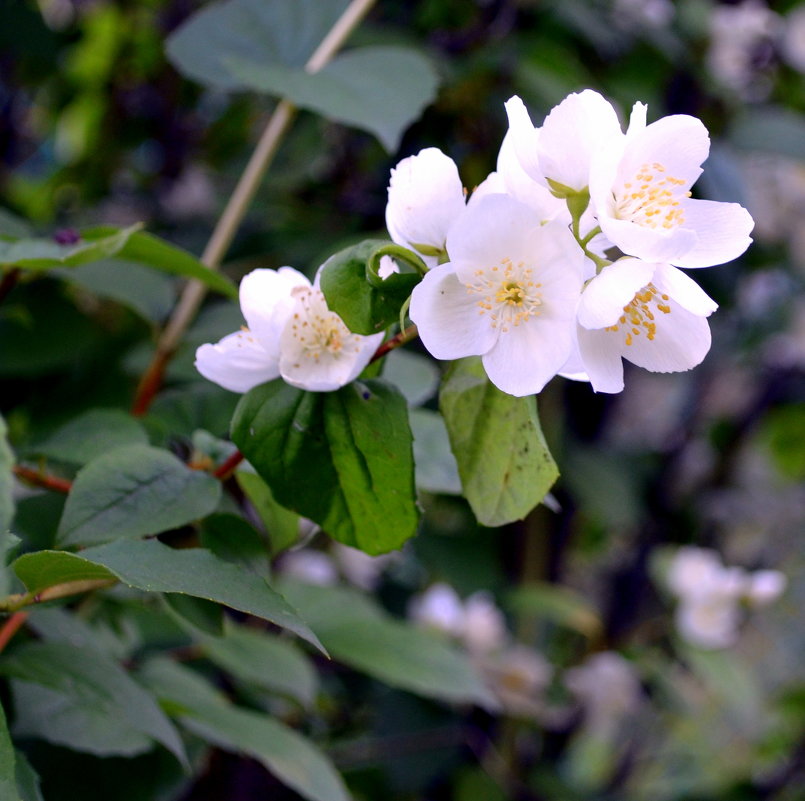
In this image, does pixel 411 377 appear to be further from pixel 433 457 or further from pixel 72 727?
pixel 72 727

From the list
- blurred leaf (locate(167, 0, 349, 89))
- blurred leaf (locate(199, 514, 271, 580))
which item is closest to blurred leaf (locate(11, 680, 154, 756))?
blurred leaf (locate(199, 514, 271, 580))

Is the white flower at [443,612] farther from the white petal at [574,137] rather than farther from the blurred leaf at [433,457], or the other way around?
the white petal at [574,137]

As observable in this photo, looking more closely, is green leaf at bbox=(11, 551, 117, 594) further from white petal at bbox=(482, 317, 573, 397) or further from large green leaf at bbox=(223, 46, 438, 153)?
large green leaf at bbox=(223, 46, 438, 153)

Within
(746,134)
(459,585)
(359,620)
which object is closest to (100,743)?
(359,620)

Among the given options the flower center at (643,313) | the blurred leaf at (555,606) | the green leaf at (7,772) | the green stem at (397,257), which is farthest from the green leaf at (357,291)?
the blurred leaf at (555,606)

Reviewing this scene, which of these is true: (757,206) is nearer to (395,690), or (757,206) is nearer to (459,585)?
(459,585)

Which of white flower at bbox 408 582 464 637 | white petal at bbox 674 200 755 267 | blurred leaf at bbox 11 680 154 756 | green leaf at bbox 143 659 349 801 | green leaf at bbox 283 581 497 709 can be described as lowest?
white flower at bbox 408 582 464 637
